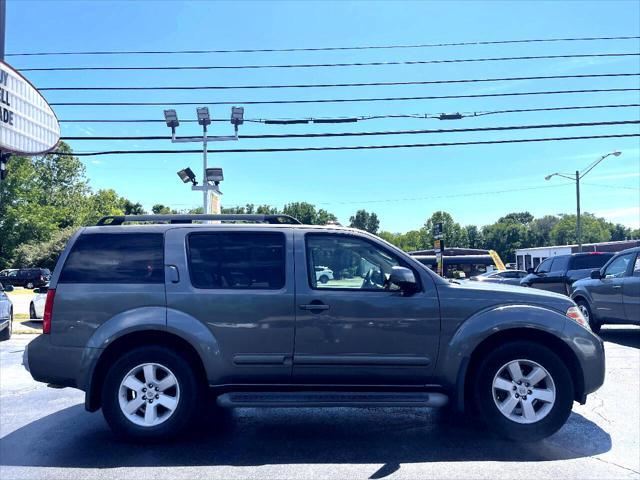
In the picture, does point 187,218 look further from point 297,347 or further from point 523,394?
point 523,394

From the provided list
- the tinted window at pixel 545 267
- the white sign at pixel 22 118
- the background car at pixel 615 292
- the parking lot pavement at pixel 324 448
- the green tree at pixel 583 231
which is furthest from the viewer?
the green tree at pixel 583 231

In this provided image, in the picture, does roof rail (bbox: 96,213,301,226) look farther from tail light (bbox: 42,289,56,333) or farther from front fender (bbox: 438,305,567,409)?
front fender (bbox: 438,305,567,409)

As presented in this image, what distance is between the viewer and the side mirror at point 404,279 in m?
4.53

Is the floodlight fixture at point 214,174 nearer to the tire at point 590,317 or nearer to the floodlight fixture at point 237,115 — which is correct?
the floodlight fixture at point 237,115

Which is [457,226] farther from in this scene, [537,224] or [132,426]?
[132,426]

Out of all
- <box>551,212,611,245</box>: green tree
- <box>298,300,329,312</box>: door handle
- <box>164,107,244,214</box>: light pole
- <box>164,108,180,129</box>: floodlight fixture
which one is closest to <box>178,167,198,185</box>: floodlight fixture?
<box>164,107,244,214</box>: light pole

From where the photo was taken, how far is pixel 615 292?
9.98 metres

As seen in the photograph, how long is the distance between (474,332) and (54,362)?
12.1 ft

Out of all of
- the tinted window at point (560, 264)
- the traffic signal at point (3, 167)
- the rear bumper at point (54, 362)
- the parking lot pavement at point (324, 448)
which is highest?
the traffic signal at point (3, 167)

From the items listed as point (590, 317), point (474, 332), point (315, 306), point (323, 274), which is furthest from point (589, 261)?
point (315, 306)

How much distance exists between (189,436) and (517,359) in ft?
9.91

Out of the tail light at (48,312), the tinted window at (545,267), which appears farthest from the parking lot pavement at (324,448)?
the tinted window at (545,267)

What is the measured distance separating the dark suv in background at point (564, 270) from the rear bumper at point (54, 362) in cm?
1261

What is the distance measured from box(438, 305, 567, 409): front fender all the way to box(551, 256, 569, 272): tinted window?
13.2m
